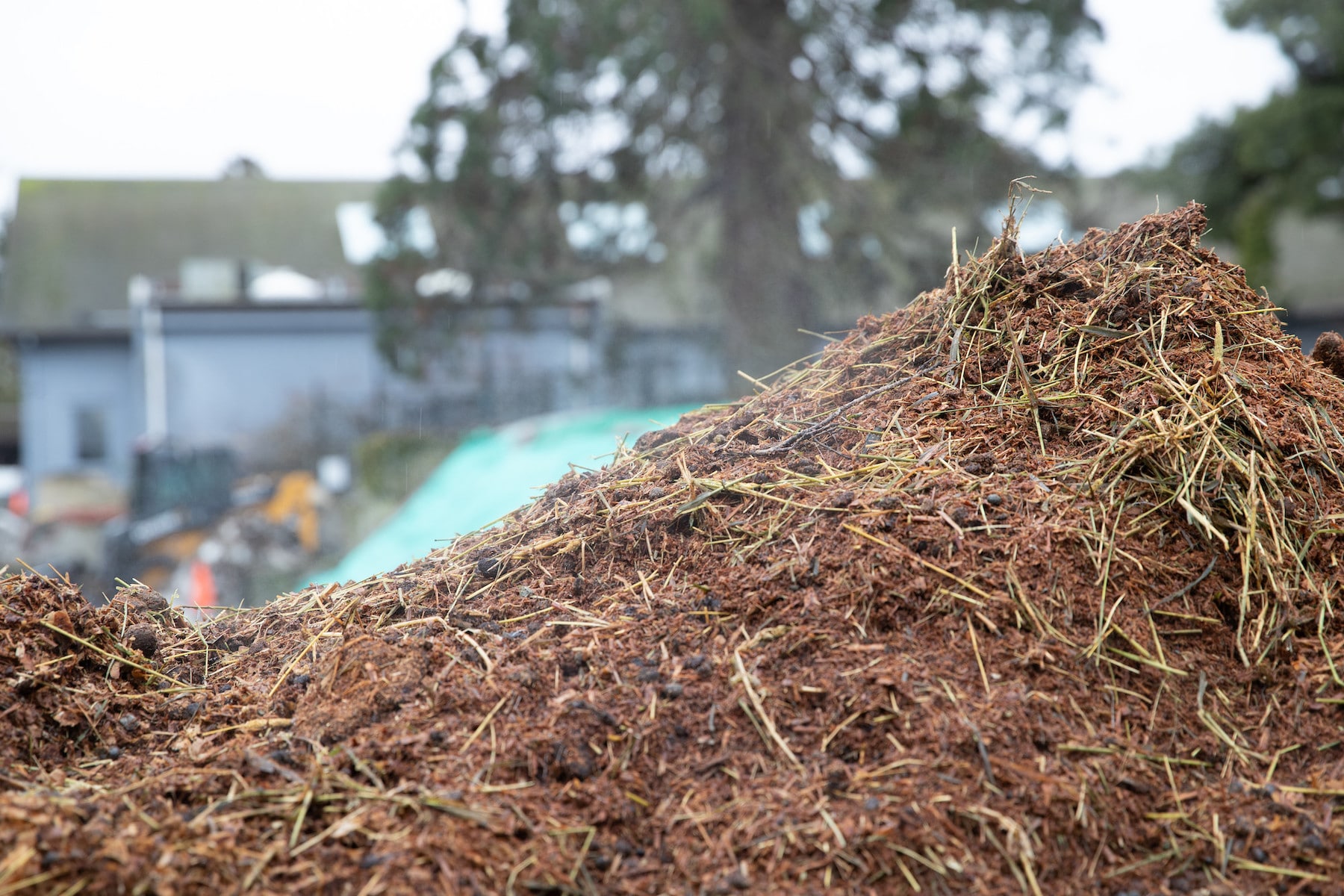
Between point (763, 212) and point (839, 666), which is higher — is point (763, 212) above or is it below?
above

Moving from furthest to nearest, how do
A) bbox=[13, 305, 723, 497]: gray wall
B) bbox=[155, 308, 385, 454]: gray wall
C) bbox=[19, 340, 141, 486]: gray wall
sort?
bbox=[19, 340, 141, 486]: gray wall → bbox=[155, 308, 385, 454]: gray wall → bbox=[13, 305, 723, 497]: gray wall

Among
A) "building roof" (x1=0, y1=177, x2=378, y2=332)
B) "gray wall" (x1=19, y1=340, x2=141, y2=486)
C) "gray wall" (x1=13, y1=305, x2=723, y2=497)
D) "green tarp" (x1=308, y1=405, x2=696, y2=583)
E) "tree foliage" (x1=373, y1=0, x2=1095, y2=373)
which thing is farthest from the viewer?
"building roof" (x1=0, y1=177, x2=378, y2=332)

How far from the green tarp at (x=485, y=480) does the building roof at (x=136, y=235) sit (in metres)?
14.1

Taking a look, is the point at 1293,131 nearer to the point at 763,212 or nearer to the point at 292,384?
the point at 763,212

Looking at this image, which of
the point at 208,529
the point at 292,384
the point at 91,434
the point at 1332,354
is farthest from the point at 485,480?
the point at 91,434

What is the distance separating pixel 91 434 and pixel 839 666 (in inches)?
854

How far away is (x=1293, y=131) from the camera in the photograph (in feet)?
46.6

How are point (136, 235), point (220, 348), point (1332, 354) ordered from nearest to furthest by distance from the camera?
point (1332, 354) < point (220, 348) < point (136, 235)

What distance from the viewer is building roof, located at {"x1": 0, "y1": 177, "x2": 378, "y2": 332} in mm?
20109

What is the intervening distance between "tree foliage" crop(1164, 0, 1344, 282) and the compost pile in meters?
14.9

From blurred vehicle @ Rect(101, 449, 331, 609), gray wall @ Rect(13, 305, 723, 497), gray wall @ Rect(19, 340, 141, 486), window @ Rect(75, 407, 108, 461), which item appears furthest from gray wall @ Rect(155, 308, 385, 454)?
blurred vehicle @ Rect(101, 449, 331, 609)

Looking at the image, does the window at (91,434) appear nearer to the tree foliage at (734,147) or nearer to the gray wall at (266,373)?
the gray wall at (266,373)

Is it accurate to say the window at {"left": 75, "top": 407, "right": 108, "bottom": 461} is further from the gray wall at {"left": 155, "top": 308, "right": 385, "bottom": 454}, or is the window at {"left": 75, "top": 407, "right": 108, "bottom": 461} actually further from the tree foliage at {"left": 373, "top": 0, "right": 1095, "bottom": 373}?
the tree foliage at {"left": 373, "top": 0, "right": 1095, "bottom": 373}

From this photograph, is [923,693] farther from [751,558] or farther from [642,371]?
[642,371]
